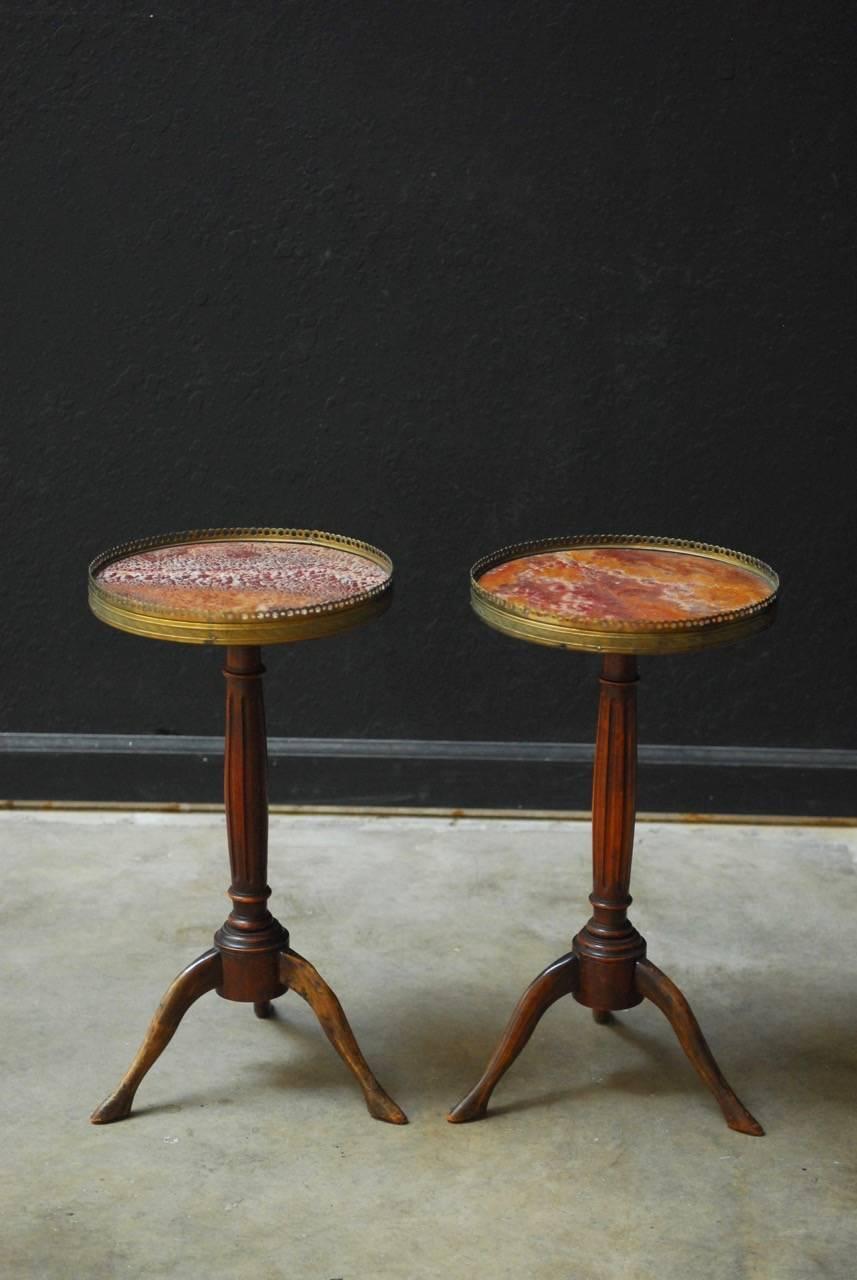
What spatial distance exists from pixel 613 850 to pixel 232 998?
2.40ft

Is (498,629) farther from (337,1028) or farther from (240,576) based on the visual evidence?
(337,1028)

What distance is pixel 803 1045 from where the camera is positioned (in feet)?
9.84

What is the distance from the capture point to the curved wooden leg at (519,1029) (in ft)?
9.07

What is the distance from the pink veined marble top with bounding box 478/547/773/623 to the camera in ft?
8.43

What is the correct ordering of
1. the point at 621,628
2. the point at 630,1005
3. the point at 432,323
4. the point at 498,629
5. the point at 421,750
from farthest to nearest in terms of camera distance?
the point at 421,750 < the point at 432,323 < the point at 630,1005 < the point at 498,629 < the point at 621,628

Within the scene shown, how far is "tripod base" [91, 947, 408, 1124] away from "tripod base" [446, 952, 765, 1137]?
147 millimetres

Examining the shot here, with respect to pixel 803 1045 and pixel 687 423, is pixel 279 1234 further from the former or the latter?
pixel 687 423

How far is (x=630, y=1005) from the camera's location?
113 inches

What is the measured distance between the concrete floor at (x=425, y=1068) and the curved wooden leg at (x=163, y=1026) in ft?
0.16

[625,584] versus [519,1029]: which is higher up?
[625,584]

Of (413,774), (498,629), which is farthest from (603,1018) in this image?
(413,774)

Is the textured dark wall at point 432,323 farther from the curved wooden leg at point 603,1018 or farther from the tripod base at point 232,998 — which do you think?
the tripod base at point 232,998

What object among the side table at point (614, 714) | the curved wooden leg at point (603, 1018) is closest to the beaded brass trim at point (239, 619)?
the side table at point (614, 714)

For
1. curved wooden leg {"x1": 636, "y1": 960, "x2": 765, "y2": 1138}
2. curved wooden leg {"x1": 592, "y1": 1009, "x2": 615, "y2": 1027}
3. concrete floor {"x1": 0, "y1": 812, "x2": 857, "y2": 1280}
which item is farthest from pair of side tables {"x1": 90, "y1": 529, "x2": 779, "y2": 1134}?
curved wooden leg {"x1": 592, "y1": 1009, "x2": 615, "y2": 1027}
